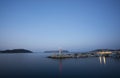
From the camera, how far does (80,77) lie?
989 inches

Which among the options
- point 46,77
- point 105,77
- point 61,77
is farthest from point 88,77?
point 46,77

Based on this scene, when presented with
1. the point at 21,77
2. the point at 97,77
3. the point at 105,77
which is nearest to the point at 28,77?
the point at 21,77

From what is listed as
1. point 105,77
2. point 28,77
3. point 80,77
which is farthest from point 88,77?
point 28,77

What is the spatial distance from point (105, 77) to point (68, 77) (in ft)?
25.3

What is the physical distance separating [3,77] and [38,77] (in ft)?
24.4

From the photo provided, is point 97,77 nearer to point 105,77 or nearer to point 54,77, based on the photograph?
point 105,77

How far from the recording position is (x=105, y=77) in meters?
24.7

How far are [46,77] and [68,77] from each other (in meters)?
4.76

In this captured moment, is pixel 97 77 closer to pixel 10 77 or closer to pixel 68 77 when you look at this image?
pixel 68 77

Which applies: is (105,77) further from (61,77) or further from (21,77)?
(21,77)

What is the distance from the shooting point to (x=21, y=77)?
1003 inches

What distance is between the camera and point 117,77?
2466cm


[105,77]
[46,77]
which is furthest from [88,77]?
[46,77]

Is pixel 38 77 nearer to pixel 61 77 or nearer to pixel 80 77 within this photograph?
pixel 61 77
